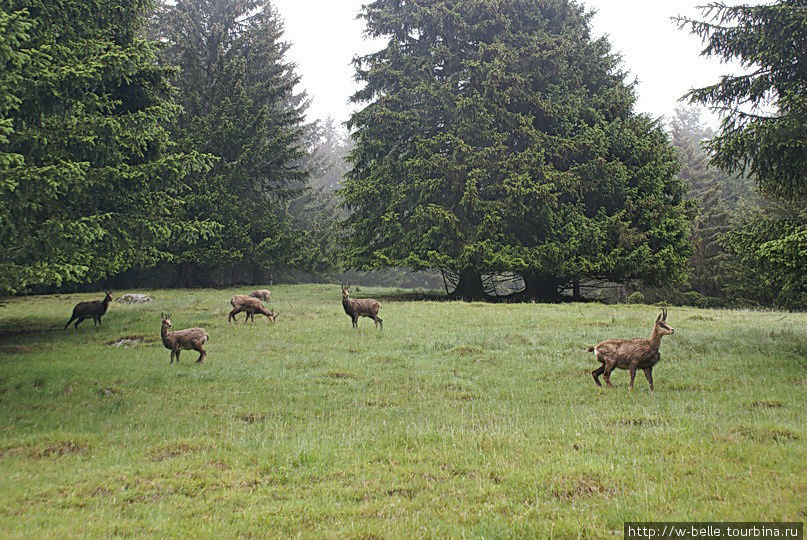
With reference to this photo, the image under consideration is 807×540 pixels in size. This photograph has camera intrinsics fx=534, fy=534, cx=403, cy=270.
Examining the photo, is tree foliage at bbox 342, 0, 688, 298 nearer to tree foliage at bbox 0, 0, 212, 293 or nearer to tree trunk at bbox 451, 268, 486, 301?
tree trunk at bbox 451, 268, 486, 301

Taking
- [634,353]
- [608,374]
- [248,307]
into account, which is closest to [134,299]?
[248,307]

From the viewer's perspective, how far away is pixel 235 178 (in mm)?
37750

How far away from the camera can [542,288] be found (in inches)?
1230

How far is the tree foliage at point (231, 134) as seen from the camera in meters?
36.3

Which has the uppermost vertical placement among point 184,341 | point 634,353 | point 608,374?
point 634,353

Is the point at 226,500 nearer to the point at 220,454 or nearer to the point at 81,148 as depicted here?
the point at 220,454

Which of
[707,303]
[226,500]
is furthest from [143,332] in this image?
[707,303]

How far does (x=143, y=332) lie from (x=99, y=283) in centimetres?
2532

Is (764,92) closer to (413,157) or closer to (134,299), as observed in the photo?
(413,157)

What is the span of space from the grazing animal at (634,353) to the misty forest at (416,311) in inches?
2.1

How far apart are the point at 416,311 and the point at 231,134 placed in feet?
73.5

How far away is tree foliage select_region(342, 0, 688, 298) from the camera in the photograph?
27422mm

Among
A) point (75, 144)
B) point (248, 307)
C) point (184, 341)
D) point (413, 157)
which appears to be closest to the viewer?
point (184, 341)

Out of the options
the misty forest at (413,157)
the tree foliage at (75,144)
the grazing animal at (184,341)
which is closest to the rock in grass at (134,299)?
the misty forest at (413,157)
